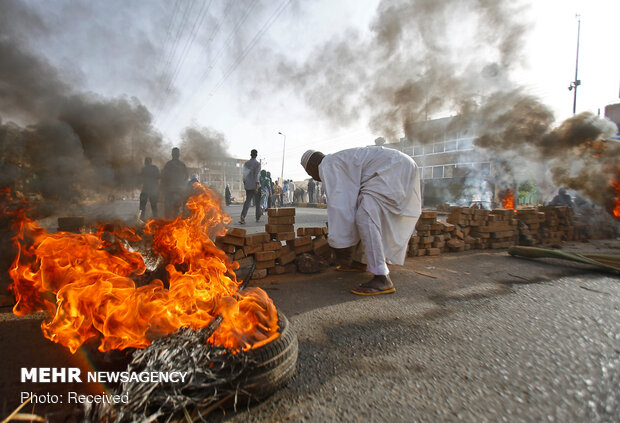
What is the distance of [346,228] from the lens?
11.7 ft

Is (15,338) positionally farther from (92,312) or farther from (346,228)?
(346,228)

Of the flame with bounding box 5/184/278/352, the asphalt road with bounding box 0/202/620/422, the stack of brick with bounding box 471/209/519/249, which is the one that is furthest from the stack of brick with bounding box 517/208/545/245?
the flame with bounding box 5/184/278/352

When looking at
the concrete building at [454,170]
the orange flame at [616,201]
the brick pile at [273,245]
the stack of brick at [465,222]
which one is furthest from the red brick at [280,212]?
the concrete building at [454,170]

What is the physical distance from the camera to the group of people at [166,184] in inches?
187

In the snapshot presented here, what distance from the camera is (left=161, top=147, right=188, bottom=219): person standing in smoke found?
15.4 ft

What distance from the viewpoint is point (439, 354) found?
1959 mm

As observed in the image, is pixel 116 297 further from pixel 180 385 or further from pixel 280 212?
pixel 280 212

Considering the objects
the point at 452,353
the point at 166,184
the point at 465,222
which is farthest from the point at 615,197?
the point at 166,184

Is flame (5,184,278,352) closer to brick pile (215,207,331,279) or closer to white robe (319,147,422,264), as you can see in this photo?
brick pile (215,207,331,279)

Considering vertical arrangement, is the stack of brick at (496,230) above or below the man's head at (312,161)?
below

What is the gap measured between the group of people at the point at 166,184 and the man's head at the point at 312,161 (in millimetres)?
2027

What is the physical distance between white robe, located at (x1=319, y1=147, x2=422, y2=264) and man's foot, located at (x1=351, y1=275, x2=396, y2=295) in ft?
1.34

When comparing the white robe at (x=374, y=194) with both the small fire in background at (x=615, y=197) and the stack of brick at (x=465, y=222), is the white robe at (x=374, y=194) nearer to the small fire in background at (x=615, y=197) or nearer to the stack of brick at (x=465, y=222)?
the stack of brick at (x=465, y=222)

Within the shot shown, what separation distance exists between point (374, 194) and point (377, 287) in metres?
1.09
